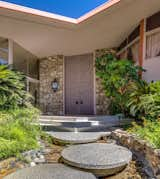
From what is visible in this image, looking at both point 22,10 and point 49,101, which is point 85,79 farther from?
point 22,10

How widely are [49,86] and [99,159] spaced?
7214 millimetres

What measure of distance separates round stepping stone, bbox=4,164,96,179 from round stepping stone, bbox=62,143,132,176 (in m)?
0.15

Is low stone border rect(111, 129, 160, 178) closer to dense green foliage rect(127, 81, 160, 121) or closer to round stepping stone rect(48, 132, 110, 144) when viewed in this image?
round stepping stone rect(48, 132, 110, 144)

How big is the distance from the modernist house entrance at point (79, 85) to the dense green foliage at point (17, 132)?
417 centimetres

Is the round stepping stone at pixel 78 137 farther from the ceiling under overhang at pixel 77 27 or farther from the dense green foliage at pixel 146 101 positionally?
the ceiling under overhang at pixel 77 27

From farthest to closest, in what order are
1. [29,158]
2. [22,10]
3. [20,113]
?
[22,10], [20,113], [29,158]

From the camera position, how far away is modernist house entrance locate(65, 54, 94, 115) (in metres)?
9.71

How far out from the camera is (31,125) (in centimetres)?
498

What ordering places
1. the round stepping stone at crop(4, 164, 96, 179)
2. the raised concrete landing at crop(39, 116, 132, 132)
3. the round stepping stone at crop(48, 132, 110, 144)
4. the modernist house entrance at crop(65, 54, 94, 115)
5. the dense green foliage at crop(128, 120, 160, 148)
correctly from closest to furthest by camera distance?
the round stepping stone at crop(4, 164, 96, 179) < the dense green foliage at crop(128, 120, 160, 148) < the round stepping stone at crop(48, 132, 110, 144) < the raised concrete landing at crop(39, 116, 132, 132) < the modernist house entrance at crop(65, 54, 94, 115)

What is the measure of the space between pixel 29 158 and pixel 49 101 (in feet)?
21.6

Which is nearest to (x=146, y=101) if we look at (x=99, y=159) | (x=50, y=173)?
(x=99, y=159)

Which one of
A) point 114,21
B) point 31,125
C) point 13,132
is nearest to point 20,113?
point 31,125

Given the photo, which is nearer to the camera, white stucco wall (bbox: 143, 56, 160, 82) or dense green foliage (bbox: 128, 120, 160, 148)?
dense green foliage (bbox: 128, 120, 160, 148)

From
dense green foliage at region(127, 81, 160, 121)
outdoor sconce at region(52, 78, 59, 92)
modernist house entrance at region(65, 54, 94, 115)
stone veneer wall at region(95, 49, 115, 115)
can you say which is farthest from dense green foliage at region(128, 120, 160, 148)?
outdoor sconce at region(52, 78, 59, 92)
